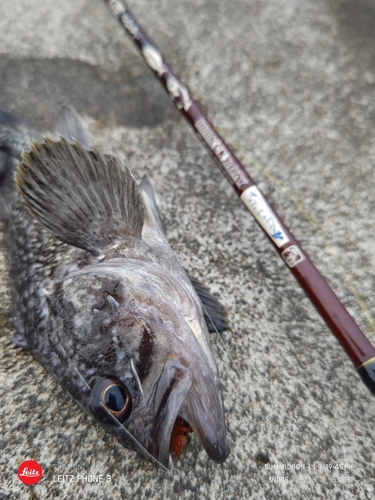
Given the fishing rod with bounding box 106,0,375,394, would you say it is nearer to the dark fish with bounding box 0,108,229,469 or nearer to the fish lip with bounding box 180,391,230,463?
the dark fish with bounding box 0,108,229,469

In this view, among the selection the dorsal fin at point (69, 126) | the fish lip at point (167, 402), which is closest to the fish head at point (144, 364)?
the fish lip at point (167, 402)

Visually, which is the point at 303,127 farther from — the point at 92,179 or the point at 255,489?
the point at 255,489

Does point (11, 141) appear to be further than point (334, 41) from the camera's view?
No


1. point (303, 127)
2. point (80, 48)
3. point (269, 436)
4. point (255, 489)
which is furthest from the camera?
point (80, 48)

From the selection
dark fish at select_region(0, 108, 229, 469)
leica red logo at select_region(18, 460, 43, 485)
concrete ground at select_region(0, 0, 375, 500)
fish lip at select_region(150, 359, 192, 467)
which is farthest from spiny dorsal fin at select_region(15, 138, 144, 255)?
leica red logo at select_region(18, 460, 43, 485)

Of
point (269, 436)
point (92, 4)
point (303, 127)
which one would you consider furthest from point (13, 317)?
point (92, 4)

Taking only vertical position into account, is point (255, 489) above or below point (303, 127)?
below

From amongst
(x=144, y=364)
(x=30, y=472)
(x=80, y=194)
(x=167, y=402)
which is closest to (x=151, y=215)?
(x=80, y=194)

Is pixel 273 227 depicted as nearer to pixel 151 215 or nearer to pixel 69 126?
pixel 151 215
